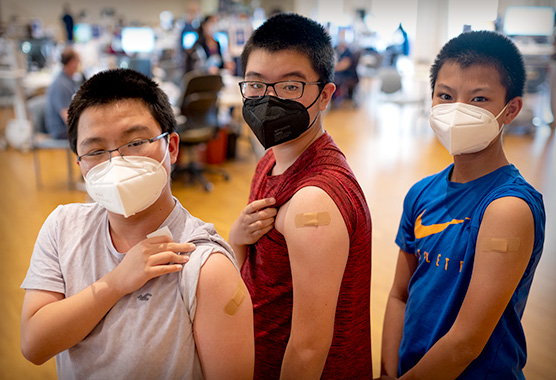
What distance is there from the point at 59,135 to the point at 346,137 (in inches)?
163

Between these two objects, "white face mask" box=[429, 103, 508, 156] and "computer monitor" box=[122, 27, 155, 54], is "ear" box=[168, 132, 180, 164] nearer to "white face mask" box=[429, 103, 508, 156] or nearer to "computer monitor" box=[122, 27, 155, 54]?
"white face mask" box=[429, 103, 508, 156]

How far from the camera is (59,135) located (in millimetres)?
4668

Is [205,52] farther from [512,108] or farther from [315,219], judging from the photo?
[315,219]

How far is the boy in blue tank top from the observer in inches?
42.8

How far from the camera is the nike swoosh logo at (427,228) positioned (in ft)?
4.08

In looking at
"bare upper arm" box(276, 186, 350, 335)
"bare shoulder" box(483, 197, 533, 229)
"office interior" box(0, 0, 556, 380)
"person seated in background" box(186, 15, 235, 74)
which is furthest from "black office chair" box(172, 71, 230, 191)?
"bare shoulder" box(483, 197, 533, 229)

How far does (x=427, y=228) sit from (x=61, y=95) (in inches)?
166

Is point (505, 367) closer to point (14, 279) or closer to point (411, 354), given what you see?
point (411, 354)

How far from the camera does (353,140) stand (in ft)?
22.9

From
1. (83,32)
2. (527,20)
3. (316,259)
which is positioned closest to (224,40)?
(83,32)

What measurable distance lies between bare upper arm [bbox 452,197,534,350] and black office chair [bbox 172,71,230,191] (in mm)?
3744

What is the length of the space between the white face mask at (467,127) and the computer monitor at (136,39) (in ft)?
24.3

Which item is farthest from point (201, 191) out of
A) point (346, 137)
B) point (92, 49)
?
point (92, 49)

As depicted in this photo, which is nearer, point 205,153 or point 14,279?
point 14,279
